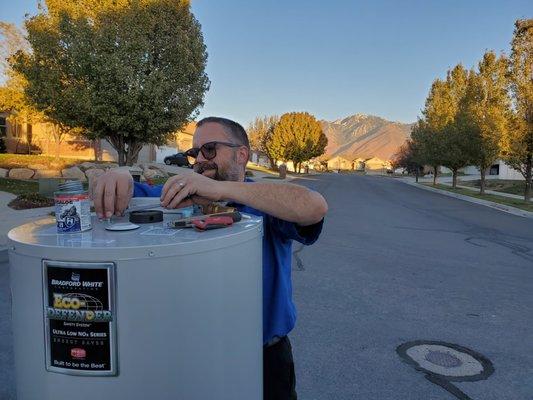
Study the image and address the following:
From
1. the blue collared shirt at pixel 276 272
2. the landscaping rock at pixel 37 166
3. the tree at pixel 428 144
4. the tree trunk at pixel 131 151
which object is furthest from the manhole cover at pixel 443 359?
the tree at pixel 428 144

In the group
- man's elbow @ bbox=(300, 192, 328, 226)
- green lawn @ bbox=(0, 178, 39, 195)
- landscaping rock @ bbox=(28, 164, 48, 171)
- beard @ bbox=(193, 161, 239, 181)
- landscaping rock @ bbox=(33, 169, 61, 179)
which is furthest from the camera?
landscaping rock @ bbox=(28, 164, 48, 171)

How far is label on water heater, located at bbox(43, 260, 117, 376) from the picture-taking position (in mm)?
1206

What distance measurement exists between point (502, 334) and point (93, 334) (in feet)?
15.2

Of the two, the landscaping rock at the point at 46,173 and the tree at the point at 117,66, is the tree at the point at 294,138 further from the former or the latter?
the tree at the point at 117,66

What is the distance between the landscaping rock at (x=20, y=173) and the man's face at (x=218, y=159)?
2180 cm

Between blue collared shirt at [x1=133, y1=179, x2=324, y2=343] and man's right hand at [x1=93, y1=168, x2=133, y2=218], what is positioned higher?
man's right hand at [x1=93, y1=168, x2=133, y2=218]

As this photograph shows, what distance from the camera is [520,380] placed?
12.0 ft

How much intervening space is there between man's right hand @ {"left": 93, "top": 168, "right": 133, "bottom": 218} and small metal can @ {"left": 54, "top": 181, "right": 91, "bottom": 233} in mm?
235

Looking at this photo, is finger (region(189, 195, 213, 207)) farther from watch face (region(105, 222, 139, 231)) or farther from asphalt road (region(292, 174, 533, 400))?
asphalt road (region(292, 174, 533, 400))

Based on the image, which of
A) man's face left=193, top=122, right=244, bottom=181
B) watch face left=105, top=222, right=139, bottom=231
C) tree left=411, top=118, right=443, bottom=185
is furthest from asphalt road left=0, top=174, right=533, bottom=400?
tree left=411, top=118, right=443, bottom=185

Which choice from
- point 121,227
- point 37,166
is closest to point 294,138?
point 37,166

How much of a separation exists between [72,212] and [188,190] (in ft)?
1.30

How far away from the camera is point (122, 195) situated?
1.75 meters

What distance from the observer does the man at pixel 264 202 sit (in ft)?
5.42
